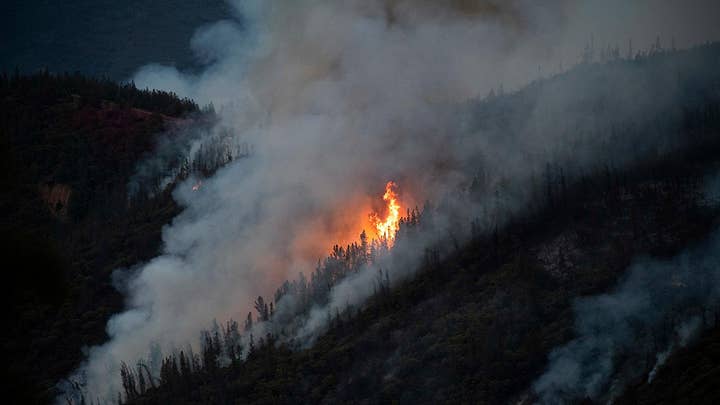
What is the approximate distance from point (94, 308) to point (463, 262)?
8319 centimetres

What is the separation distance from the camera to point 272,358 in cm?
14575

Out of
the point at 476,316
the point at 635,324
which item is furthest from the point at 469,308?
the point at 635,324

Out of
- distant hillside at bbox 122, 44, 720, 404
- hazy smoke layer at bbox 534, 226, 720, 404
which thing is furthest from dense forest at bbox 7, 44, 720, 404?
hazy smoke layer at bbox 534, 226, 720, 404

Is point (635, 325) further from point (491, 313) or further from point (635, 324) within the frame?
point (491, 313)

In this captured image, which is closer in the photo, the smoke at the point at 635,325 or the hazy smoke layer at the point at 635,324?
the smoke at the point at 635,325

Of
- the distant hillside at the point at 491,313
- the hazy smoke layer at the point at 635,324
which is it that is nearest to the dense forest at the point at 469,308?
the distant hillside at the point at 491,313

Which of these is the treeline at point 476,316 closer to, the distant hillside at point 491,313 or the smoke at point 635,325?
the distant hillside at point 491,313

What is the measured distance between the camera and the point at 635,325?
12369 cm

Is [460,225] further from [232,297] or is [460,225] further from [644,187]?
[232,297]

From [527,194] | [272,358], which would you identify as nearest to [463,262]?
[527,194]

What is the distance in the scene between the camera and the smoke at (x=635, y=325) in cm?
11156

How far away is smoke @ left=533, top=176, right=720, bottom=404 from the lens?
111562 millimetres

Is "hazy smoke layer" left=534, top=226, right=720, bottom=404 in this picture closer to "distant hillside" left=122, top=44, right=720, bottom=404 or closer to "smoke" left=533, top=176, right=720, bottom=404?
"smoke" left=533, top=176, right=720, bottom=404

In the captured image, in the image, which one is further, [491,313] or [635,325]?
[491,313]
